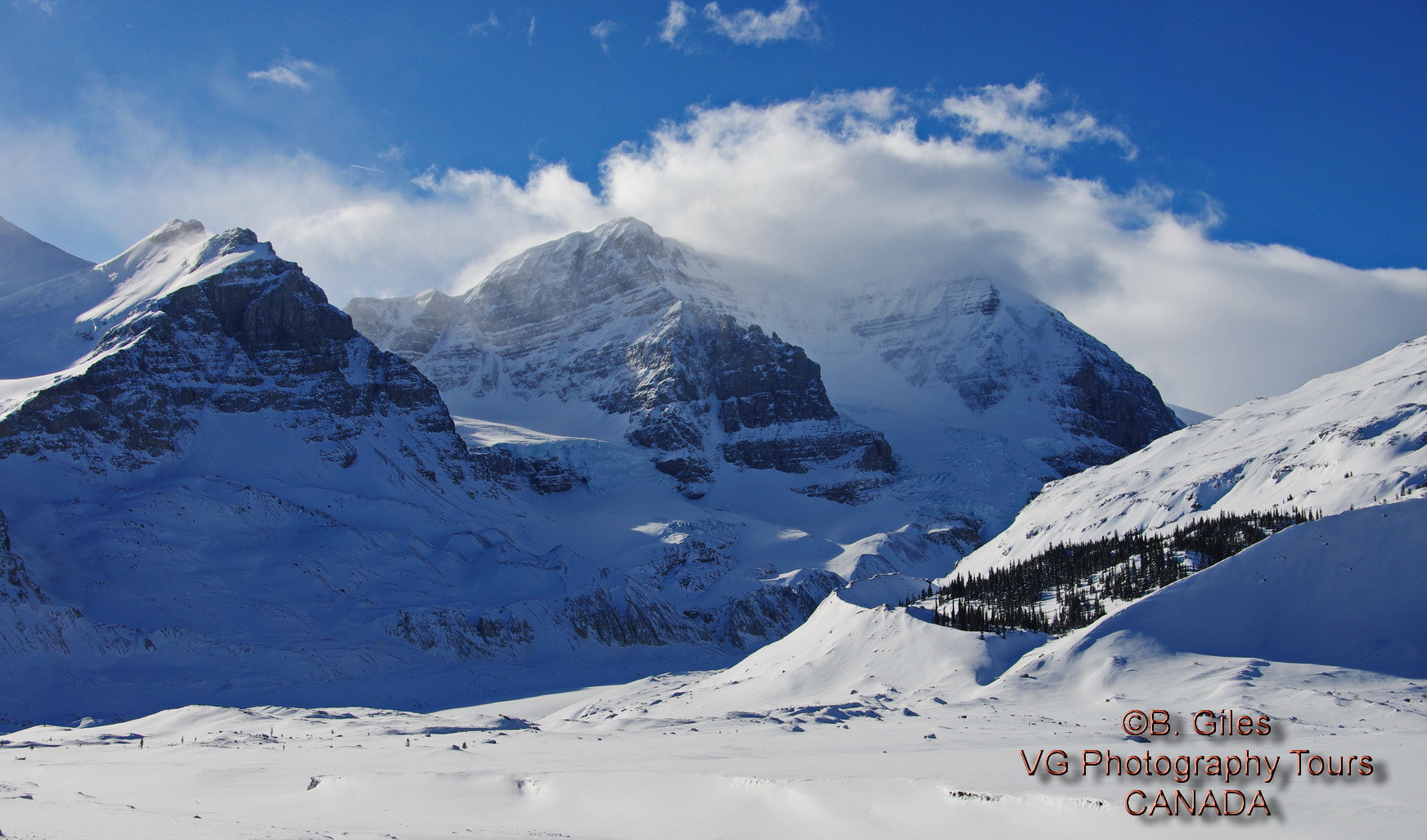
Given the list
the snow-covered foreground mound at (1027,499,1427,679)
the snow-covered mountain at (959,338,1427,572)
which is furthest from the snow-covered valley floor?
the snow-covered mountain at (959,338,1427,572)

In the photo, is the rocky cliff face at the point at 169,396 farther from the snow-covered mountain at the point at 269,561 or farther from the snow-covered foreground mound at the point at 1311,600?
the snow-covered foreground mound at the point at 1311,600

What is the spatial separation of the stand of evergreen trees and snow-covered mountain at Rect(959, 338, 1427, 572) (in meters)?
4.83

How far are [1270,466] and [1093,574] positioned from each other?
80.7ft

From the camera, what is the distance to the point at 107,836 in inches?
834

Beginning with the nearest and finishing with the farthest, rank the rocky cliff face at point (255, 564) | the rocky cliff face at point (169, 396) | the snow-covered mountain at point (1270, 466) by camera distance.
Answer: the snow-covered mountain at point (1270, 466), the rocky cliff face at point (255, 564), the rocky cliff face at point (169, 396)

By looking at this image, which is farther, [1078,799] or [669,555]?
[669,555]

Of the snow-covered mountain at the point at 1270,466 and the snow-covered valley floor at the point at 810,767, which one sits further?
the snow-covered mountain at the point at 1270,466

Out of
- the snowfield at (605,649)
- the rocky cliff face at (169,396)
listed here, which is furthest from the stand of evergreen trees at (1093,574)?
the rocky cliff face at (169,396)

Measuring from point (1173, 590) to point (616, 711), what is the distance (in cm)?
4771

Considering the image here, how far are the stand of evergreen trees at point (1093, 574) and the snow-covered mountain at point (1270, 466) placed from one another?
15.8ft

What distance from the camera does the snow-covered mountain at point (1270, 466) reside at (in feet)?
245

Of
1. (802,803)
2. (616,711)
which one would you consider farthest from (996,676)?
(616,711)

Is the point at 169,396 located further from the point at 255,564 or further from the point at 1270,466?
the point at 1270,466

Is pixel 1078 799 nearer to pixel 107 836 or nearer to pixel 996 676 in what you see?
pixel 107 836
